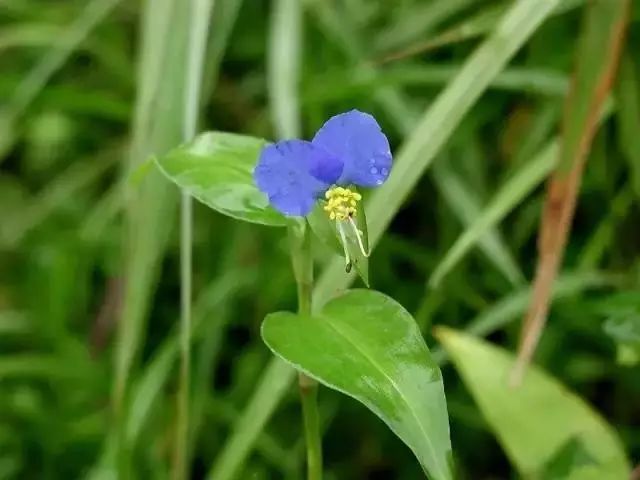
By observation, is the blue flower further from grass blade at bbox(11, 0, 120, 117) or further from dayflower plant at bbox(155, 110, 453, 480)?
grass blade at bbox(11, 0, 120, 117)

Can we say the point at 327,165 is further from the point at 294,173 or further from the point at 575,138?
the point at 575,138

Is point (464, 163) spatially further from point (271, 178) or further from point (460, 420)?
point (271, 178)

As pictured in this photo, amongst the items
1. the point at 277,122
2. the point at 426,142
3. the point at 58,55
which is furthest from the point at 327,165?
the point at 58,55

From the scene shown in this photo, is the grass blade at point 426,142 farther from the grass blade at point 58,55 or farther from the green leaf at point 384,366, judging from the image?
the grass blade at point 58,55

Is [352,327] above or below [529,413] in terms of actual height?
above

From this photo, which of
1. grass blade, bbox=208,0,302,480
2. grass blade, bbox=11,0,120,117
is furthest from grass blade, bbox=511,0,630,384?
grass blade, bbox=11,0,120,117

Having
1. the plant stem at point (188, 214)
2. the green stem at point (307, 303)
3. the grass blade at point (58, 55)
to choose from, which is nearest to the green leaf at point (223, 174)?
the green stem at point (307, 303)
